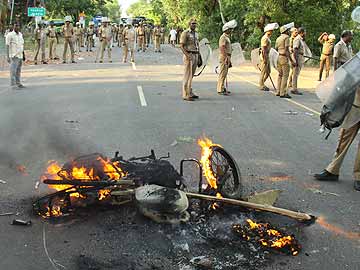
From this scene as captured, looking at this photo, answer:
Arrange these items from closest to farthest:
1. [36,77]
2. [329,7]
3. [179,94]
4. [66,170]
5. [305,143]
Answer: [66,170] < [305,143] < [179,94] < [36,77] < [329,7]

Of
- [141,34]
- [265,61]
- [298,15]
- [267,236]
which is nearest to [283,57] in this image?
[265,61]

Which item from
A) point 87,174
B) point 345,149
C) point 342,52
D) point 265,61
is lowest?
point 87,174

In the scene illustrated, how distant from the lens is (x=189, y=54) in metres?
12.3

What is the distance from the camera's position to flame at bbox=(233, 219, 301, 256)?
13.2ft

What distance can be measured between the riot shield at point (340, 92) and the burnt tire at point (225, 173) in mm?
1223

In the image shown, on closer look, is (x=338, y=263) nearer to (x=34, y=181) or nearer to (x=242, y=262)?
(x=242, y=262)

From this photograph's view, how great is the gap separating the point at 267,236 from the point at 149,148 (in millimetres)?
3437

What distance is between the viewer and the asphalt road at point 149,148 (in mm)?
3955

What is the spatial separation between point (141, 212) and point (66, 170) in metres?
1.03

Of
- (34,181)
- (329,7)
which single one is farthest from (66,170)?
(329,7)

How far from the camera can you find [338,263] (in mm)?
3840

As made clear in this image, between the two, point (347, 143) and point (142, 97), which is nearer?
point (347, 143)

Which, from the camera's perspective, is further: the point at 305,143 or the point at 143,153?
the point at 305,143

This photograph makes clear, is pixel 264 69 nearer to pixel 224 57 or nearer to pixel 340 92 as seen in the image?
pixel 224 57
